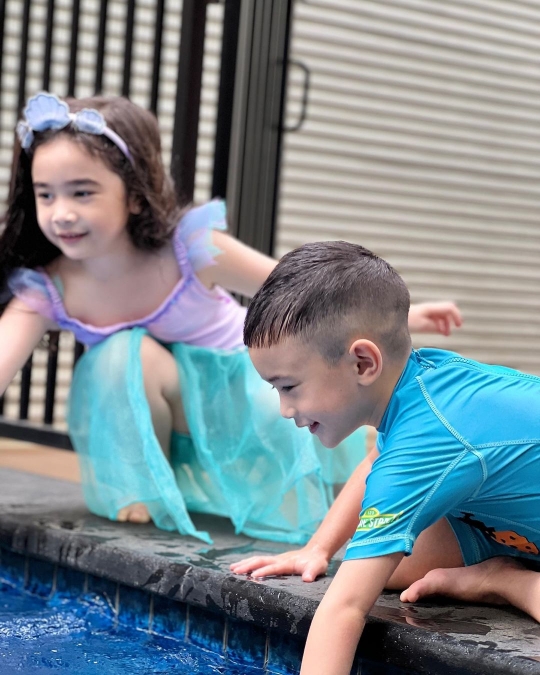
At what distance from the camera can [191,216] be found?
2551mm

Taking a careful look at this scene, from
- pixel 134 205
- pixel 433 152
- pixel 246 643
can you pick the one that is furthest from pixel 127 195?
pixel 433 152

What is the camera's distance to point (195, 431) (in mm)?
2520

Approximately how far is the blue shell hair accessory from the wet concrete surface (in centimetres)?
91

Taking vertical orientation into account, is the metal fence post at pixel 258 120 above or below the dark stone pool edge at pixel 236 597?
above

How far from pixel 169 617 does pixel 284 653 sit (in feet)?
1.00

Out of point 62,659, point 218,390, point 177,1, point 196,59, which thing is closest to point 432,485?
point 62,659

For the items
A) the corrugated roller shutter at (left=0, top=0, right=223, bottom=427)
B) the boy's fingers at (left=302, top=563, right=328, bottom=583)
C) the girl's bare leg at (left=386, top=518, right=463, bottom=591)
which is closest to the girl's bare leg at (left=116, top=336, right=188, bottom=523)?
the boy's fingers at (left=302, top=563, right=328, bottom=583)

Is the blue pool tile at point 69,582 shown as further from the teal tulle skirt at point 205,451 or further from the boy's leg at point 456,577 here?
the boy's leg at point 456,577

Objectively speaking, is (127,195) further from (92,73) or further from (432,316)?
(92,73)

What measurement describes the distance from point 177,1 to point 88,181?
314 cm

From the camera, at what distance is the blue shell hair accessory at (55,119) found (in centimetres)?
239

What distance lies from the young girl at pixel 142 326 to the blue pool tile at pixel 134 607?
27 centimetres

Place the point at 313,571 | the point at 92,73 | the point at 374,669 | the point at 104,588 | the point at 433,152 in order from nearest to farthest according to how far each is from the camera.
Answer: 1. the point at 374,669
2. the point at 313,571
3. the point at 104,588
4. the point at 92,73
5. the point at 433,152

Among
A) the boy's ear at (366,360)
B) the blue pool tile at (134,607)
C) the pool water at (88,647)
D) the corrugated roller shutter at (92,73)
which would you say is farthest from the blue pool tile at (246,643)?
the corrugated roller shutter at (92,73)
